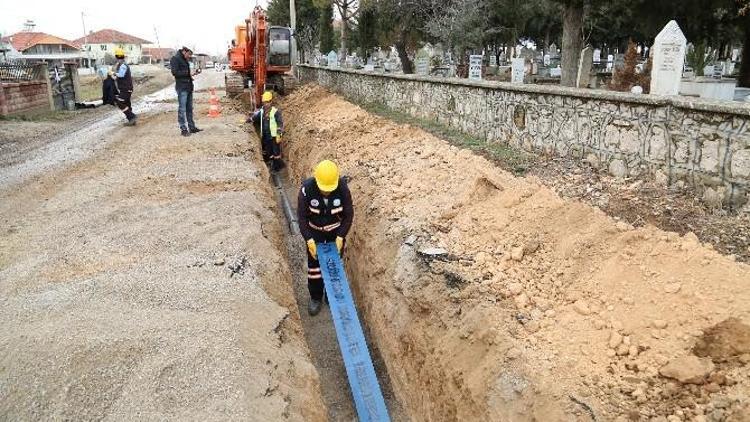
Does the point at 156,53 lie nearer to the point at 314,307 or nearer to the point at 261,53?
the point at 261,53

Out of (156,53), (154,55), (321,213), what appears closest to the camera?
(321,213)

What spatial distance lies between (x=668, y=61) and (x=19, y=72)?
19220 mm

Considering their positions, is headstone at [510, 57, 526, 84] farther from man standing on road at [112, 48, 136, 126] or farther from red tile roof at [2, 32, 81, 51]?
red tile roof at [2, 32, 81, 51]

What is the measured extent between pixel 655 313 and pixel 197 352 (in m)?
3.06

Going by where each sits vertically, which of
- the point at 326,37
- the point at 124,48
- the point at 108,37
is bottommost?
the point at 326,37

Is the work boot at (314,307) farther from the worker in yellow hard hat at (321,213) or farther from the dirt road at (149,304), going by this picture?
the dirt road at (149,304)

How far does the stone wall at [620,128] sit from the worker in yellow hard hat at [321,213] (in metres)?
2.72

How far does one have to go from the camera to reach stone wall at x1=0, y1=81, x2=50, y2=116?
52.3ft

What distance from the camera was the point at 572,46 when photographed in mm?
11812

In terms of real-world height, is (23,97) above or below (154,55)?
below

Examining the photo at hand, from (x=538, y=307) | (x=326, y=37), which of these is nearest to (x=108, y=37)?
(x=326, y=37)

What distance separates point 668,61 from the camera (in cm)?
580

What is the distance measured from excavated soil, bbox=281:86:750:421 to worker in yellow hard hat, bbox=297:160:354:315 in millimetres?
496

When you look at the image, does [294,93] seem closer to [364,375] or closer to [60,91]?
[60,91]
